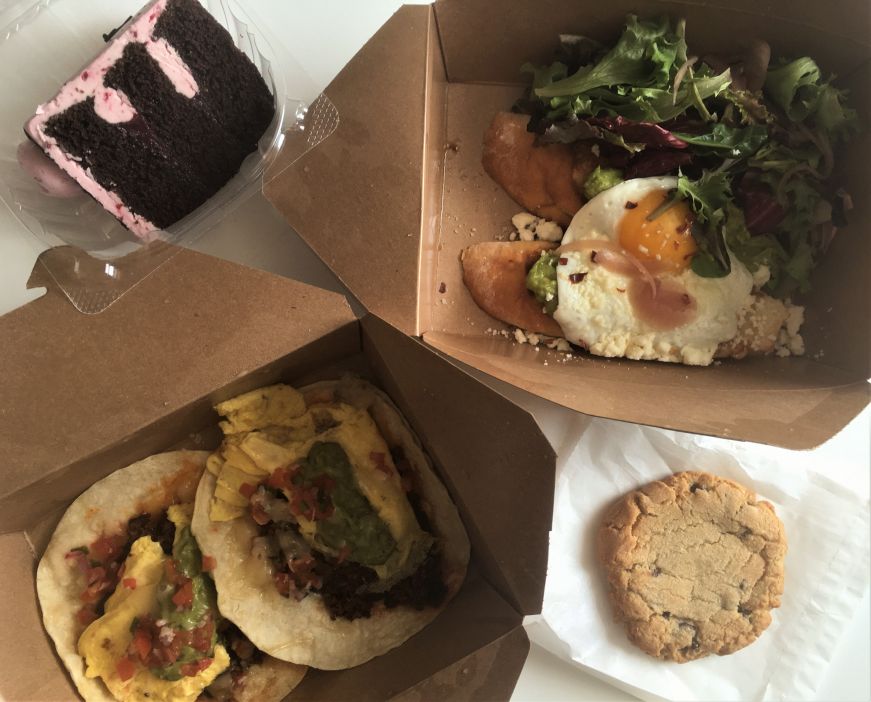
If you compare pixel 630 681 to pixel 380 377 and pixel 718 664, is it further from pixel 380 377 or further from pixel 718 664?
pixel 380 377

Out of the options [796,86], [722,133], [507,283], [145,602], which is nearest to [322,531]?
[145,602]

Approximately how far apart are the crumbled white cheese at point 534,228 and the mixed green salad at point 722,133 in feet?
0.47

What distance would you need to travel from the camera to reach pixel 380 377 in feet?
5.78

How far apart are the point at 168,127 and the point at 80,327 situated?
1.62ft

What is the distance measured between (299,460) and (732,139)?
1321 millimetres

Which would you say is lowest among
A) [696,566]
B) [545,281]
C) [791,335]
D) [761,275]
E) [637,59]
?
[696,566]

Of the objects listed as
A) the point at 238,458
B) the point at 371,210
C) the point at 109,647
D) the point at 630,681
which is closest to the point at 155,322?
the point at 238,458

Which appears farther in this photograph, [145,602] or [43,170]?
[145,602]

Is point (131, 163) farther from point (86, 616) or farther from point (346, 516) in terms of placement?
point (86, 616)

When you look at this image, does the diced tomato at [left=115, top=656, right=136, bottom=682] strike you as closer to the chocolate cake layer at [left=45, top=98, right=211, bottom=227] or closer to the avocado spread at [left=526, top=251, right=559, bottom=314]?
the chocolate cake layer at [left=45, top=98, right=211, bottom=227]

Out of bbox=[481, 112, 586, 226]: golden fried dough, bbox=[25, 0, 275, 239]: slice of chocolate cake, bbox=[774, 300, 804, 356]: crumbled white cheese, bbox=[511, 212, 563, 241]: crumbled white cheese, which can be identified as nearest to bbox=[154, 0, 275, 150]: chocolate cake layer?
bbox=[25, 0, 275, 239]: slice of chocolate cake

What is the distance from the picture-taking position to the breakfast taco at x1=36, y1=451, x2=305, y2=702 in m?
1.60

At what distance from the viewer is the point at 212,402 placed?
161 cm

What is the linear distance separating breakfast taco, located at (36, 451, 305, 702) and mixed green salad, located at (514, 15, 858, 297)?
1320 millimetres
